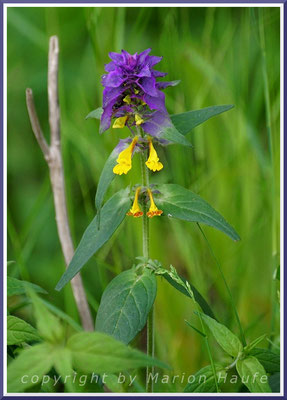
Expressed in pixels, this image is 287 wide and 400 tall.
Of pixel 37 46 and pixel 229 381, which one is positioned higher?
pixel 37 46

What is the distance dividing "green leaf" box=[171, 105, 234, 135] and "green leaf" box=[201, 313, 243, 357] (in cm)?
26

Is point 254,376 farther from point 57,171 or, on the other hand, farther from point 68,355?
point 57,171

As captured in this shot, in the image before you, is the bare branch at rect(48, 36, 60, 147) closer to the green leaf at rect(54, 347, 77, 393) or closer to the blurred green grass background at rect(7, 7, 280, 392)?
the blurred green grass background at rect(7, 7, 280, 392)

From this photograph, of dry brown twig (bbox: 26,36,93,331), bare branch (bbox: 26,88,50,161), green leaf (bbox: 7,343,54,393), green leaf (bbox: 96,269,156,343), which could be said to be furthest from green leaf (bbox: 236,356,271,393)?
bare branch (bbox: 26,88,50,161)

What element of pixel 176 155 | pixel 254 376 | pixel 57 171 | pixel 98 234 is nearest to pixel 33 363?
pixel 98 234

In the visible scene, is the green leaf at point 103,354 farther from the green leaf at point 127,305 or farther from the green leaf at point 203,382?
the green leaf at point 203,382

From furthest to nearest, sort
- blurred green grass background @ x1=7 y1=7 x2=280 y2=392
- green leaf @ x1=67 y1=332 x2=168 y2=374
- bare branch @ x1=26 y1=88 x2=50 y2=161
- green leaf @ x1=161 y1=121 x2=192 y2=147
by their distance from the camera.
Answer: blurred green grass background @ x1=7 y1=7 x2=280 y2=392 < bare branch @ x1=26 y1=88 x2=50 y2=161 < green leaf @ x1=161 y1=121 x2=192 y2=147 < green leaf @ x1=67 y1=332 x2=168 y2=374

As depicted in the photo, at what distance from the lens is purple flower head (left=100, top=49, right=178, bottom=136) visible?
0.76 metres

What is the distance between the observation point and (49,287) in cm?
126

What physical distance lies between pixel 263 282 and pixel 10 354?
60cm

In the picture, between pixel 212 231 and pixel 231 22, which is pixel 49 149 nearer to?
pixel 212 231

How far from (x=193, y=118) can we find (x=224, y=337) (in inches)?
12.2

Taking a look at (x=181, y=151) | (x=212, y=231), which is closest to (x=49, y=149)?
(x=181, y=151)

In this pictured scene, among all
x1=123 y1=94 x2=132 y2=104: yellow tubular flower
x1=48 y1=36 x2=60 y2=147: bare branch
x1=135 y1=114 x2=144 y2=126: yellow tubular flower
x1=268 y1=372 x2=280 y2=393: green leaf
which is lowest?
x1=268 y1=372 x2=280 y2=393: green leaf
